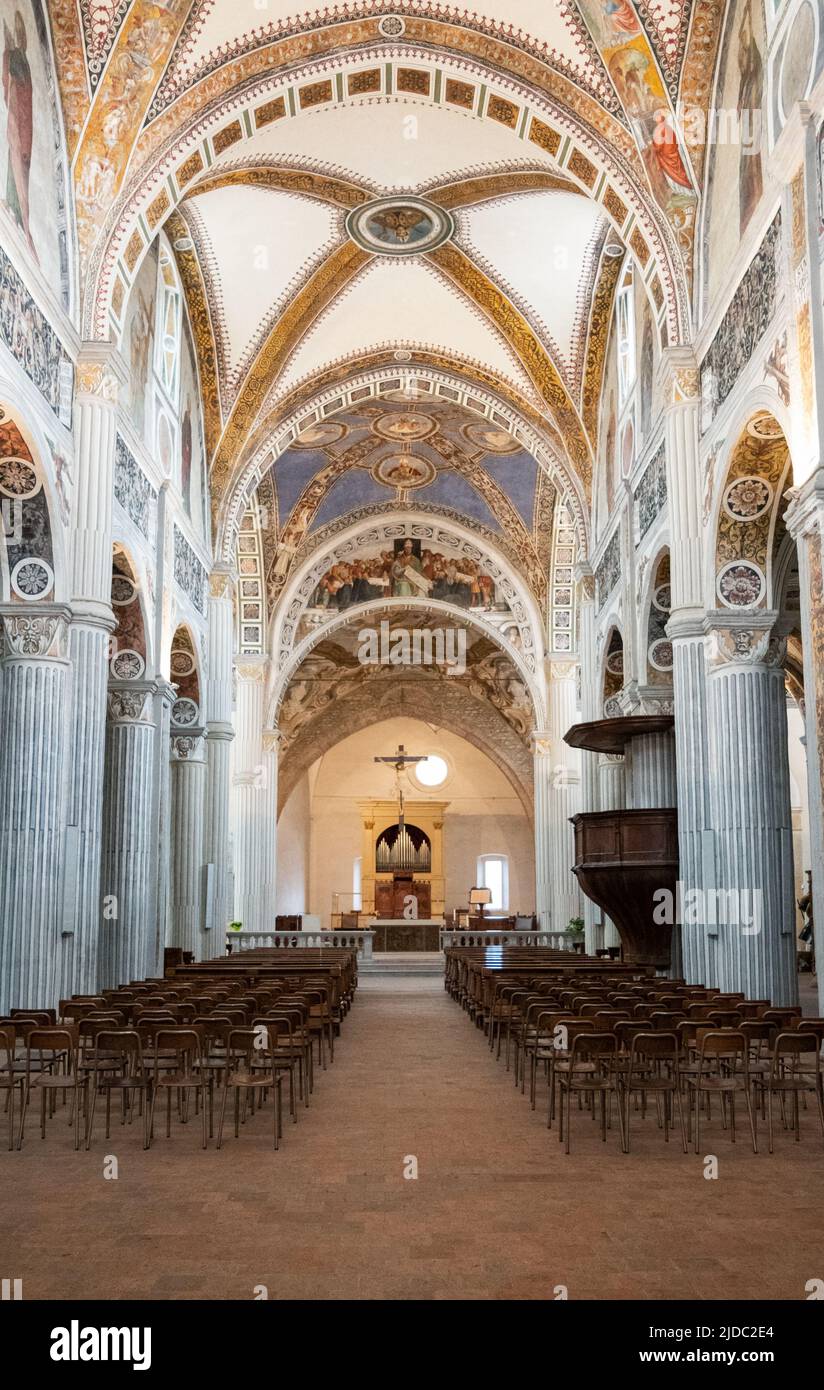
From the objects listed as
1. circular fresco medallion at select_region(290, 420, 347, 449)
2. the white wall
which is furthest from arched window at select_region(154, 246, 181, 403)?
the white wall

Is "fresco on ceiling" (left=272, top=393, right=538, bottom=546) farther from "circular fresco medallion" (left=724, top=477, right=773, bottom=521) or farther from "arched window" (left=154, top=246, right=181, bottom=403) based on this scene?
"circular fresco medallion" (left=724, top=477, right=773, bottom=521)

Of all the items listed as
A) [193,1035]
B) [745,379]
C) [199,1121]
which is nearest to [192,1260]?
[193,1035]

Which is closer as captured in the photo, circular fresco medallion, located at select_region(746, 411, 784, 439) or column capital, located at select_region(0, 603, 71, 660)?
circular fresco medallion, located at select_region(746, 411, 784, 439)

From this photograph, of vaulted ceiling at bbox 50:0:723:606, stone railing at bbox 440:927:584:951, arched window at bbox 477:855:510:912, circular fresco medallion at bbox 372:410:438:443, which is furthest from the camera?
arched window at bbox 477:855:510:912

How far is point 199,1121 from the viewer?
898 centimetres

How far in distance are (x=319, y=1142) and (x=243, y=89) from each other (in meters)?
13.1

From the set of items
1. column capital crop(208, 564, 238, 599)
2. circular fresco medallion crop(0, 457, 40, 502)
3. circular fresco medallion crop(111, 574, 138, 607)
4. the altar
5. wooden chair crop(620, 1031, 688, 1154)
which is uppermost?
column capital crop(208, 564, 238, 599)

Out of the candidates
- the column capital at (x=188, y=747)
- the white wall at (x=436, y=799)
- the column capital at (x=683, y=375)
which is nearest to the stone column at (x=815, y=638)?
the column capital at (x=683, y=375)

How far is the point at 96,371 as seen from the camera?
49.4 ft

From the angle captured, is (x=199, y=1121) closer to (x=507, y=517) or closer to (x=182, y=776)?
(x=182, y=776)

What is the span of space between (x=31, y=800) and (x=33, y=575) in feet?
8.45

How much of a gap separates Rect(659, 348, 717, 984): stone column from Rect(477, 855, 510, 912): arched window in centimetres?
3003

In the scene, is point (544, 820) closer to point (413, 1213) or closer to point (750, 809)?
point (750, 809)

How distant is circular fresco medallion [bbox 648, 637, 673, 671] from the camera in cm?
1811
